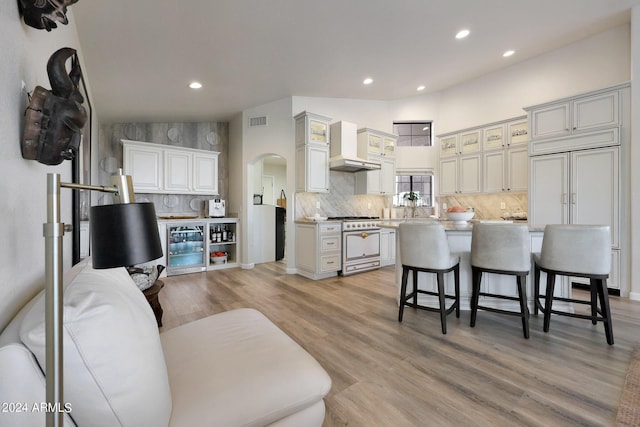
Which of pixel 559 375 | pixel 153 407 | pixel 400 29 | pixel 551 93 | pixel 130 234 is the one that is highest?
pixel 400 29

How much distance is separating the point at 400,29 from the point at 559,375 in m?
3.54

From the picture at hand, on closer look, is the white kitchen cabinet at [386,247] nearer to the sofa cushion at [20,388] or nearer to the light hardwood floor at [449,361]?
the light hardwood floor at [449,361]

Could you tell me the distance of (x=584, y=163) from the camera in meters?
3.48

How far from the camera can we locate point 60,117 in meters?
0.95

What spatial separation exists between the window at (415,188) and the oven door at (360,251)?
1.38 meters

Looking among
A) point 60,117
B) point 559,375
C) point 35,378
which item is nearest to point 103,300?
point 35,378

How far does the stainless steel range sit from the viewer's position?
4473 mm

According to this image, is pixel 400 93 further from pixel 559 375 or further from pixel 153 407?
pixel 153 407

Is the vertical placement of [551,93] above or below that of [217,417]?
above

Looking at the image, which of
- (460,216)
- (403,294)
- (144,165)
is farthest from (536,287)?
(144,165)

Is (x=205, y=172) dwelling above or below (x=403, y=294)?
above

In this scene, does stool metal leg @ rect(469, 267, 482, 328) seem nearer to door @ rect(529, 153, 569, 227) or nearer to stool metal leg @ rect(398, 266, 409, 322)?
stool metal leg @ rect(398, 266, 409, 322)

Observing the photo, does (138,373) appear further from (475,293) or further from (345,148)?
(345,148)

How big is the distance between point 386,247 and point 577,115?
3.27 meters
